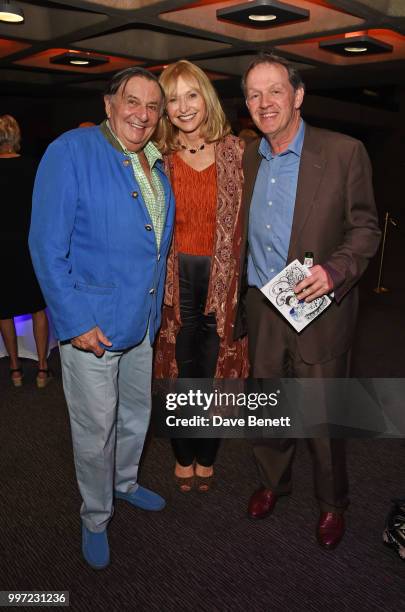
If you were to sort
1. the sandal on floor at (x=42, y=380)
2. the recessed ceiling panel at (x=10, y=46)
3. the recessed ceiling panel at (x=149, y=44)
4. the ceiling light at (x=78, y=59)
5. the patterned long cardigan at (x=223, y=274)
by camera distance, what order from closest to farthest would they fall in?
the patterned long cardigan at (x=223, y=274) → the sandal on floor at (x=42, y=380) → the recessed ceiling panel at (x=149, y=44) → the recessed ceiling panel at (x=10, y=46) → the ceiling light at (x=78, y=59)

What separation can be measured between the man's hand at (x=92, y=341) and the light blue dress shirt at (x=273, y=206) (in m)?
0.73

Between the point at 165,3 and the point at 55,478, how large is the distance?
18.0 feet

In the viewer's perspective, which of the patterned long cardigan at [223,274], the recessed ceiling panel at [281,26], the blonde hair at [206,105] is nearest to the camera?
the blonde hair at [206,105]

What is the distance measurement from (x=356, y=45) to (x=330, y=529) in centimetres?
778

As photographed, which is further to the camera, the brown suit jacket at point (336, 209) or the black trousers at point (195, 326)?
the black trousers at point (195, 326)

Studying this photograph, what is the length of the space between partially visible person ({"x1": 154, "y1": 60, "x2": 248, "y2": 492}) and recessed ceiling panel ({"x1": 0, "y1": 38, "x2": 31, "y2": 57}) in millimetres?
8066

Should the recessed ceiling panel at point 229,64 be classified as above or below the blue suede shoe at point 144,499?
above

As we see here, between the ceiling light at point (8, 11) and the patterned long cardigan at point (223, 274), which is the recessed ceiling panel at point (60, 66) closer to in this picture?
the ceiling light at point (8, 11)

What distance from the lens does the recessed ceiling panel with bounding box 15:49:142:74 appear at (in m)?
10.6

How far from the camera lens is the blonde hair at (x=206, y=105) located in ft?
7.27

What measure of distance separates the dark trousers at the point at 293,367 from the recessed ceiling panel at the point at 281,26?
579cm

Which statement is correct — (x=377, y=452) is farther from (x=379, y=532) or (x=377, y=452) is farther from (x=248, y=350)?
(x=248, y=350)

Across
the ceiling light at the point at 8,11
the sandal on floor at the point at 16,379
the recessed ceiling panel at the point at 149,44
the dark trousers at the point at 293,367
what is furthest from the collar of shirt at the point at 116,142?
the recessed ceiling panel at the point at 149,44

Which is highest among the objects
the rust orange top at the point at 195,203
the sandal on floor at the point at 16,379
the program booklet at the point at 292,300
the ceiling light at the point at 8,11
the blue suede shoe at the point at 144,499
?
the ceiling light at the point at 8,11
